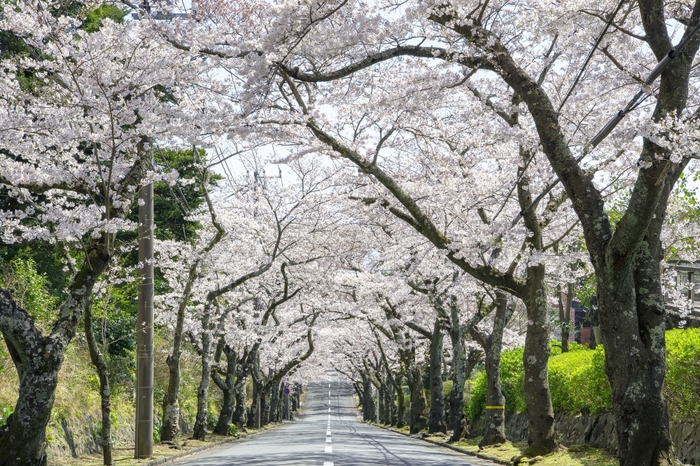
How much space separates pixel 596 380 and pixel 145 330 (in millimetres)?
9293

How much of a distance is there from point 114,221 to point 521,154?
8.26 metres

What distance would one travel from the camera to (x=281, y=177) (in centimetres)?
2206

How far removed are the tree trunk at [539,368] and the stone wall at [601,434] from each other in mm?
1472

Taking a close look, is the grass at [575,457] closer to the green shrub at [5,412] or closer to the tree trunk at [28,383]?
the tree trunk at [28,383]

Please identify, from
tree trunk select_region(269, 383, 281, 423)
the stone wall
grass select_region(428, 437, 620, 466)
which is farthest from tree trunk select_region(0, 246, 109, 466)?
tree trunk select_region(269, 383, 281, 423)

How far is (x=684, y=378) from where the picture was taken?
35.1ft

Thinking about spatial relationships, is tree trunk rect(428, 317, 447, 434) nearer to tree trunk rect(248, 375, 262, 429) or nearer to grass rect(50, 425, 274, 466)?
grass rect(50, 425, 274, 466)

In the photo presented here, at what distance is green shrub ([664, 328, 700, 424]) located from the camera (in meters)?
10.4

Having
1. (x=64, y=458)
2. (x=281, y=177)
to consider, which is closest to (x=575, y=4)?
(x=64, y=458)

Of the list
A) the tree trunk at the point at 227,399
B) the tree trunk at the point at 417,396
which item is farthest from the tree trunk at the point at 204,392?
the tree trunk at the point at 417,396

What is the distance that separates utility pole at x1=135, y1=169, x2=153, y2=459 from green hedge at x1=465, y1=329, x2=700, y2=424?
9.17 m

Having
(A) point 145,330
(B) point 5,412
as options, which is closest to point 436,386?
(A) point 145,330

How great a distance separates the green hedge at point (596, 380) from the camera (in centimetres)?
1058

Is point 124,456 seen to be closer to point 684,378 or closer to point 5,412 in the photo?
point 5,412
